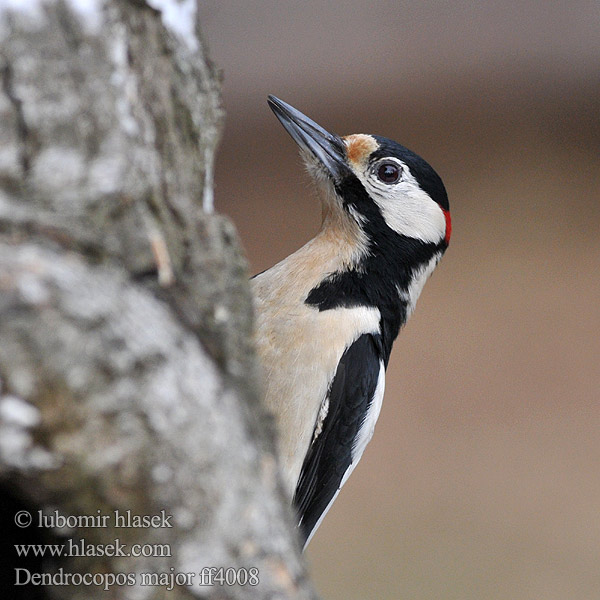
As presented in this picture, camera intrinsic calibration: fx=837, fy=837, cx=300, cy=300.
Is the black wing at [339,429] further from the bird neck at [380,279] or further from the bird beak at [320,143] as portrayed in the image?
the bird beak at [320,143]

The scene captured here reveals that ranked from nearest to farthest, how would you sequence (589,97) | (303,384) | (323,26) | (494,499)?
(303,384) < (323,26) < (589,97) < (494,499)

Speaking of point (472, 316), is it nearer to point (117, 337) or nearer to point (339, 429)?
point (339, 429)

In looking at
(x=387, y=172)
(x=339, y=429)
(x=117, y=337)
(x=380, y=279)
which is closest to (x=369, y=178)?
(x=387, y=172)

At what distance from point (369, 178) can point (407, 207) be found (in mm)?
124

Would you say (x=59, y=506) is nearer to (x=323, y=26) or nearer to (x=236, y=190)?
(x=323, y=26)

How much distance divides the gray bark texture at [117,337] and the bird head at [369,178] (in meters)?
0.98

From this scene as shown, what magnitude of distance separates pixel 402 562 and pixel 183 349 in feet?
11.8

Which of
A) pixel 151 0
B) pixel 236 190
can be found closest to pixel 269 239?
pixel 236 190

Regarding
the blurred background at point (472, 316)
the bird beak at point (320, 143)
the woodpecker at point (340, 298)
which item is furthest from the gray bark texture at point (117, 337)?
the blurred background at point (472, 316)

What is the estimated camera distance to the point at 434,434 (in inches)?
164

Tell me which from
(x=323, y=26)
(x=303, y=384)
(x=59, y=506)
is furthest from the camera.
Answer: (x=323, y=26)

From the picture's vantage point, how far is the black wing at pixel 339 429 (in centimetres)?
196

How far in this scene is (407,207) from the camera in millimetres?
2133

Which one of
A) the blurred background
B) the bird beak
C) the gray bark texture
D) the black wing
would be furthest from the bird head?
the blurred background
